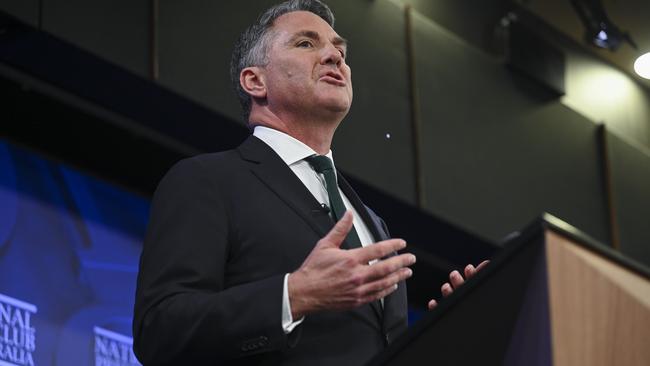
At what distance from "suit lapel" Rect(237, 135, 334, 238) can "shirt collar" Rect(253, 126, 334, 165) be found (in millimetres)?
50

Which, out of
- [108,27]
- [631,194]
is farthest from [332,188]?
[631,194]

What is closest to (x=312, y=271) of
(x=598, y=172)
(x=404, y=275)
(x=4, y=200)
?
(x=404, y=275)

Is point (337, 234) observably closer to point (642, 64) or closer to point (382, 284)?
point (382, 284)

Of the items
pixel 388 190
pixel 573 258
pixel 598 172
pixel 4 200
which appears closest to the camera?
pixel 573 258

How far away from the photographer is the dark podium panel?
1215mm

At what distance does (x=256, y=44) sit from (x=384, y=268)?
3.19 ft

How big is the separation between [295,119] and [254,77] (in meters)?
0.18

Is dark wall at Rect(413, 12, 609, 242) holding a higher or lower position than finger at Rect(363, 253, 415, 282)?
higher

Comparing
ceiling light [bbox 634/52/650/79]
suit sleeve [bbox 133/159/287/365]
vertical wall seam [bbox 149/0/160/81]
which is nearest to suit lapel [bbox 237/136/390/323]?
suit sleeve [bbox 133/159/287/365]

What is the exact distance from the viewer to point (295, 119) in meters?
2.13

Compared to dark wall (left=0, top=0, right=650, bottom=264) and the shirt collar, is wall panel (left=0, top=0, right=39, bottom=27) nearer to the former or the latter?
dark wall (left=0, top=0, right=650, bottom=264)

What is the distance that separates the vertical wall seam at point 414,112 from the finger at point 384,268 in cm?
314

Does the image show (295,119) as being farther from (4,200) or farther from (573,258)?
(4,200)

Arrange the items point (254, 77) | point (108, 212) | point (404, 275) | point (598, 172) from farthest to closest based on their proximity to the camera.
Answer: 1. point (598, 172)
2. point (108, 212)
3. point (254, 77)
4. point (404, 275)
